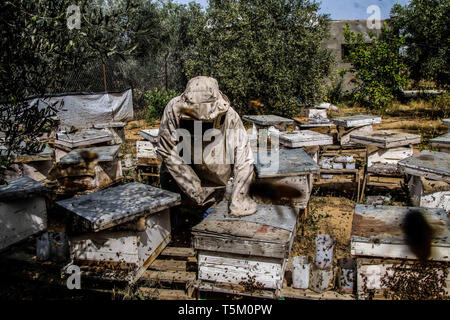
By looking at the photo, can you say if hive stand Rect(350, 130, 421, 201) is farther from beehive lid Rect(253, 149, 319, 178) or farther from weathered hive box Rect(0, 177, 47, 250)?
weathered hive box Rect(0, 177, 47, 250)

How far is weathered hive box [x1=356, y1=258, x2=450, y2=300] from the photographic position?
6.91 feet

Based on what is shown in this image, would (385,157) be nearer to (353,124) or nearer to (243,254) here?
(353,124)

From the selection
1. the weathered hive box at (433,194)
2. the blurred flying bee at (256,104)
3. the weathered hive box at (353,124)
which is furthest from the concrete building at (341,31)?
the weathered hive box at (433,194)

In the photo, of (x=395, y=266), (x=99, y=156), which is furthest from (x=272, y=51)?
(x=395, y=266)

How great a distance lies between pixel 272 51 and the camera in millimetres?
9898

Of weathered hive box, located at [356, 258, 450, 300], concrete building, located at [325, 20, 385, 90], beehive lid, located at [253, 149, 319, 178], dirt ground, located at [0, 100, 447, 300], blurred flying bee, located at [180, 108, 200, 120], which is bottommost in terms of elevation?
dirt ground, located at [0, 100, 447, 300]

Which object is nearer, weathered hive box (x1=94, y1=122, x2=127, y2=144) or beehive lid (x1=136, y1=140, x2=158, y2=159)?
beehive lid (x1=136, y1=140, x2=158, y2=159)

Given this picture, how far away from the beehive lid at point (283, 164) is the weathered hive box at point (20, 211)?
211cm

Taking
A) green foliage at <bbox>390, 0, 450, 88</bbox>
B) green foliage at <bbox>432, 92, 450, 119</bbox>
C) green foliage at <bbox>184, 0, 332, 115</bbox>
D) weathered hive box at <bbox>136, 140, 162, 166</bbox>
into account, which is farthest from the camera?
green foliage at <bbox>432, 92, 450, 119</bbox>

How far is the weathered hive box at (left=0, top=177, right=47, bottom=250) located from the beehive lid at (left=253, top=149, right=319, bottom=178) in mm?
2114

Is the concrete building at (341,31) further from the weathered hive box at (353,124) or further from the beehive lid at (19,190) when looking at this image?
the beehive lid at (19,190)

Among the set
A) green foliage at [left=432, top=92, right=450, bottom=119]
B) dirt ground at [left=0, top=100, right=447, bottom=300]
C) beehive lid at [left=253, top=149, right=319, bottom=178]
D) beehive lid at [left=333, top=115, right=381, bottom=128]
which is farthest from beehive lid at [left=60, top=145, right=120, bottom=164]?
green foliage at [left=432, top=92, right=450, bottom=119]

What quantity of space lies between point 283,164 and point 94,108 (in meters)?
8.88

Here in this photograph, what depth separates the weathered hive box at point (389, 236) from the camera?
206 cm
